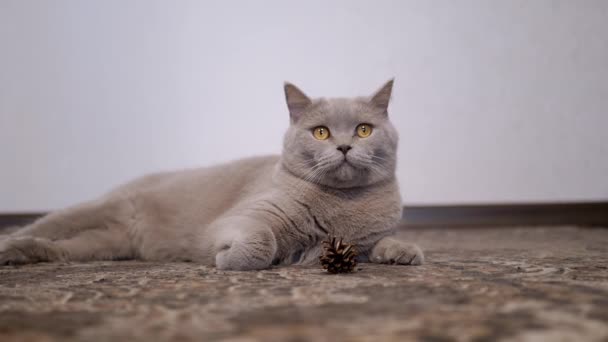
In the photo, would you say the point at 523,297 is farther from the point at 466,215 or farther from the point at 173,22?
the point at 173,22

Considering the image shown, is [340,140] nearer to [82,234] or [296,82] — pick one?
[82,234]

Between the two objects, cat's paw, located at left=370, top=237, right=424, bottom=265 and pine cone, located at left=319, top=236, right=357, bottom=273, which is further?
cat's paw, located at left=370, top=237, right=424, bottom=265

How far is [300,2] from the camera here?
2.96 meters

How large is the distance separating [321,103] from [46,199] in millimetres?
2051

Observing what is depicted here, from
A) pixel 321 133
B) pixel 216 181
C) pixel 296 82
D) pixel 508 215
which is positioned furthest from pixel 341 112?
pixel 508 215

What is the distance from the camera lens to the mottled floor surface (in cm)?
71

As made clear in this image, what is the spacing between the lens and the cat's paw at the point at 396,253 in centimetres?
144

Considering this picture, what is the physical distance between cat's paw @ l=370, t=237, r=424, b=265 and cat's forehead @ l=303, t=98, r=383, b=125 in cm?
37

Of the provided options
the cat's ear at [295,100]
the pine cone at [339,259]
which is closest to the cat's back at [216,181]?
the cat's ear at [295,100]

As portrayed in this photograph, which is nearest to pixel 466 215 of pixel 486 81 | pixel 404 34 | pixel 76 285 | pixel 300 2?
pixel 486 81

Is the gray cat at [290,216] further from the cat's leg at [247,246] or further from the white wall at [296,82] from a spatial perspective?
the white wall at [296,82]

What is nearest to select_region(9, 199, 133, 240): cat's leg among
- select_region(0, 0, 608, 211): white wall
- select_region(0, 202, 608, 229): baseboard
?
select_region(0, 0, 608, 211): white wall

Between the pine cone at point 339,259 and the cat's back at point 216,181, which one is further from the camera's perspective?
the cat's back at point 216,181

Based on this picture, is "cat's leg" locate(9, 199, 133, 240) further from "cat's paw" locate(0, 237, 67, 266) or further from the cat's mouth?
the cat's mouth
